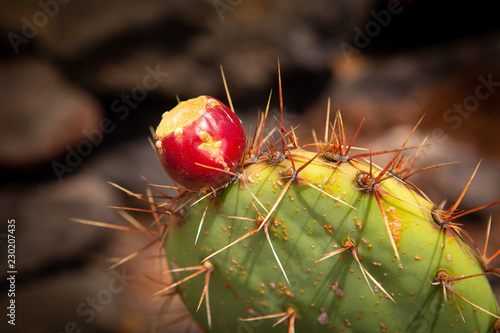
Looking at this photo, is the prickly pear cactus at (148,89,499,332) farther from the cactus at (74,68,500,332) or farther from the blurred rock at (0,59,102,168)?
the blurred rock at (0,59,102,168)

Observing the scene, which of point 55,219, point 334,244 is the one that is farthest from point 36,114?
point 334,244

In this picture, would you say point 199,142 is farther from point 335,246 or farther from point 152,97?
point 152,97

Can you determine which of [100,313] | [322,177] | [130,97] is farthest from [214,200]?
[130,97]

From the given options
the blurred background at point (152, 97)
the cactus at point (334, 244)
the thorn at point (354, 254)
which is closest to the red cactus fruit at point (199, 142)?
the cactus at point (334, 244)

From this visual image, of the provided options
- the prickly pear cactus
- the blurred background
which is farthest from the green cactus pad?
the blurred background

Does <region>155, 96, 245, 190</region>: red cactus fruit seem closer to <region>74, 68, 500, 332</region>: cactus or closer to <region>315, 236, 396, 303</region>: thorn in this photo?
<region>74, 68, 500, 332</region>: cactus

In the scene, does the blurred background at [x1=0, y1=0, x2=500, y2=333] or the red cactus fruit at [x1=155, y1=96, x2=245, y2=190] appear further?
the blurred background at [x1=0, y1=0, x2=500, y2=333]

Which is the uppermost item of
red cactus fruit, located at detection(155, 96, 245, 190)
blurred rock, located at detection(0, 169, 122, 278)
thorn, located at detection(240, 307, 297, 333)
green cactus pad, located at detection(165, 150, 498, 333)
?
red cactus fruit, located at detection(155, 96, 245, 190)

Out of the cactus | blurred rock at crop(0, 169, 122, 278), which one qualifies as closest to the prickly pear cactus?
the cactus

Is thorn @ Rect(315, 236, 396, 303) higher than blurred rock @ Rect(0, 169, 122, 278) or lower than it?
higher
